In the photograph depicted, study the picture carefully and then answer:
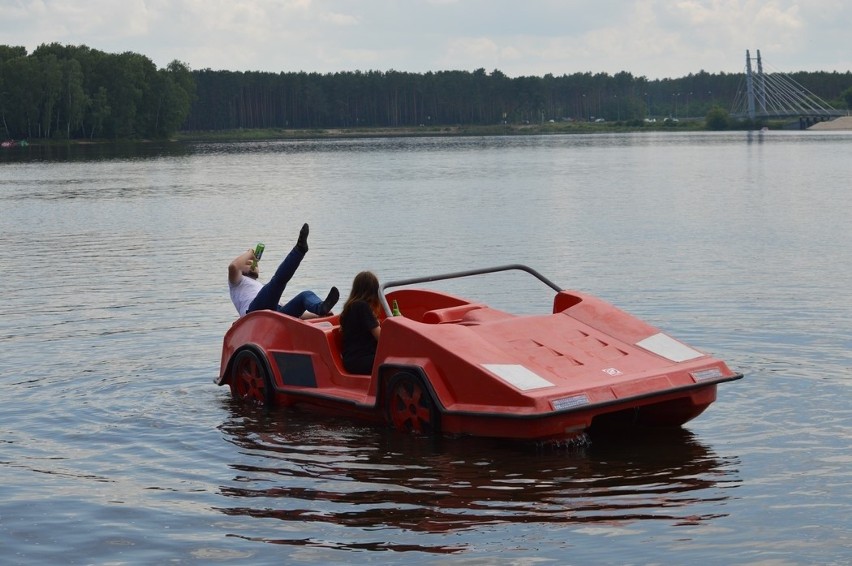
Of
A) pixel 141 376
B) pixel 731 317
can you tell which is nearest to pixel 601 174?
pixel 731 317

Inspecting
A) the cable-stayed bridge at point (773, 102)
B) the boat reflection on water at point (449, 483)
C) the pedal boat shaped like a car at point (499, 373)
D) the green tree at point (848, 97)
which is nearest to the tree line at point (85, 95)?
the cable-stayed bridge at point (773, 102)

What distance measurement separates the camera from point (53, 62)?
130625mm

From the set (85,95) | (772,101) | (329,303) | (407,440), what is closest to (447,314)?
(329,303)

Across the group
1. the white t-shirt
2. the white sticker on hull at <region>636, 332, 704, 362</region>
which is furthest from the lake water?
the white t-shirt

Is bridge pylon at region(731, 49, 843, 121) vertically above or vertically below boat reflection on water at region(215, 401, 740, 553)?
above

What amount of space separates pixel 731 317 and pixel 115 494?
8651mm

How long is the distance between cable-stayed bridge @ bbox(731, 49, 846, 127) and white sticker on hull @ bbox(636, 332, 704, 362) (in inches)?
6528

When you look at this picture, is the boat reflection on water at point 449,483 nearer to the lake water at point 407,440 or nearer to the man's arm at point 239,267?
the lake water at point 407,440

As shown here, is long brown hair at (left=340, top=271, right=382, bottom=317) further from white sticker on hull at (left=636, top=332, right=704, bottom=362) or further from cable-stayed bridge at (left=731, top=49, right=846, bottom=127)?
cable-stayed bridge at (left=731, top=49, right=846, bottom=127)

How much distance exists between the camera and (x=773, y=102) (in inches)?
7042

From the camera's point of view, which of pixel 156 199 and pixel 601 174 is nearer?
pixel 156 199

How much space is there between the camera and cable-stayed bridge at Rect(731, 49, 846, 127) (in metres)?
172

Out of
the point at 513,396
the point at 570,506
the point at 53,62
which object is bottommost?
the point at 570,506

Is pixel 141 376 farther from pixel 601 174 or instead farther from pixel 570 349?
pixel 601 174
